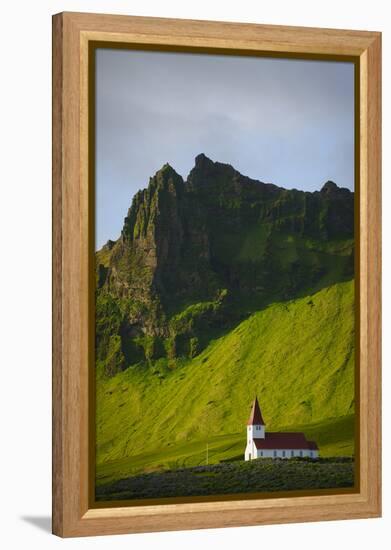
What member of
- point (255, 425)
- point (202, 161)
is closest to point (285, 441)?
point (255, 425)

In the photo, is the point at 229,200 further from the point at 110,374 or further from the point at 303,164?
the point at 110,374

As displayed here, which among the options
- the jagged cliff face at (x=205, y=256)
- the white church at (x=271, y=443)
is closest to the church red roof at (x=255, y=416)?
the white church at (x=271, y=443)

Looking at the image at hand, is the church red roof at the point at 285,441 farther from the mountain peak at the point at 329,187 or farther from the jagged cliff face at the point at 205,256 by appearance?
the mountain peak at the point at 329,187

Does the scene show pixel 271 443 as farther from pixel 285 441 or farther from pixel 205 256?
pixel 205 256

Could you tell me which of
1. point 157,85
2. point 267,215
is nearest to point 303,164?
point 267,215

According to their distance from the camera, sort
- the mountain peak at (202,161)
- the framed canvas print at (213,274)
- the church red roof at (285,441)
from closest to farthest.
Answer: the framed canvas print at (213,274) → the mountain peak at (202,161) → the church red roof at (285,441)

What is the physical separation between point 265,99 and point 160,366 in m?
1.81

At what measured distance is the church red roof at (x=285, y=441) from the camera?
10.8 m

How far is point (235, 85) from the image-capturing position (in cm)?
1075

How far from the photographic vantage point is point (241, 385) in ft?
35.4

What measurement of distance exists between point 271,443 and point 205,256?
1.25 m

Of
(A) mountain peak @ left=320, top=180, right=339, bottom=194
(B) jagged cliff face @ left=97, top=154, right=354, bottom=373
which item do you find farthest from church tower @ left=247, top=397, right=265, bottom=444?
(A) mountain peak @ left=320, top=180, right=339, bottom=194

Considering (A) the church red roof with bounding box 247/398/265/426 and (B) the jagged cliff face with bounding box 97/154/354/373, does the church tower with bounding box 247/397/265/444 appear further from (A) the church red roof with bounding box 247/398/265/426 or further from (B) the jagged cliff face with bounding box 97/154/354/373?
(B) the jagged cliff face with bounding box 97/154/354/373

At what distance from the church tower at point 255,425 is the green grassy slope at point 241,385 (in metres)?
0.04
